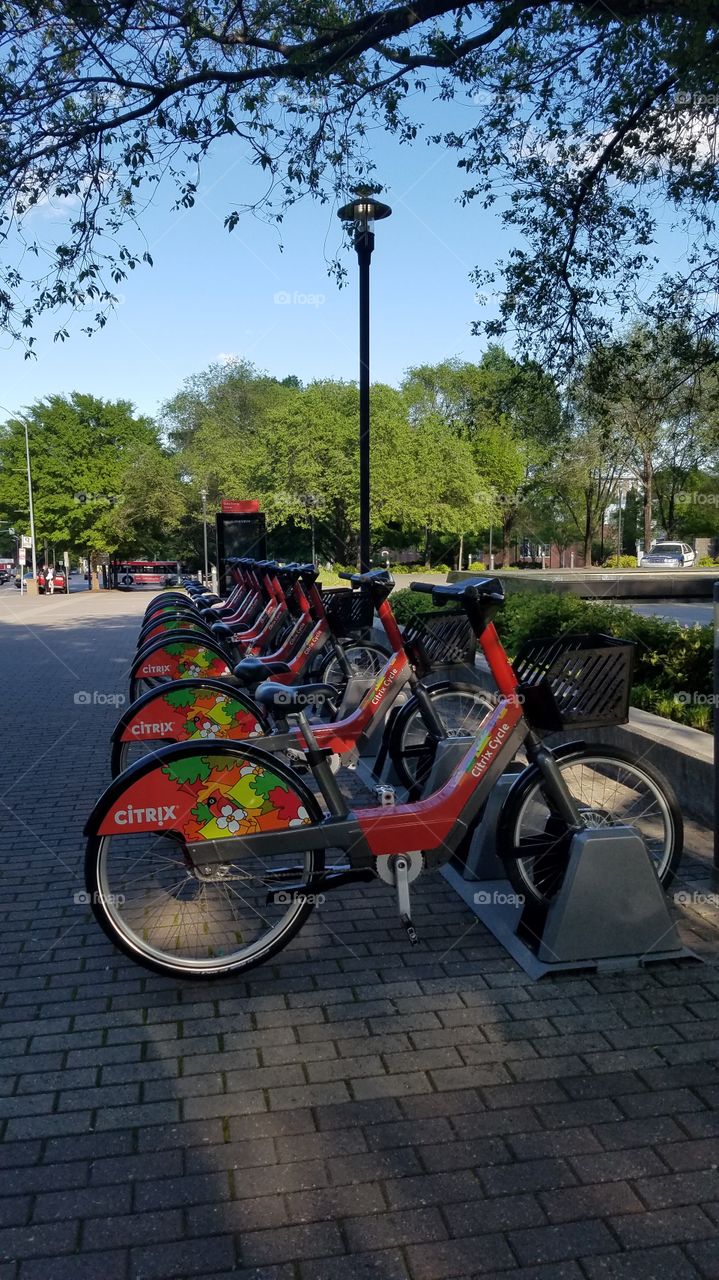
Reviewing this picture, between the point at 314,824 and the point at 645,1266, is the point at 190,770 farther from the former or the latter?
the point at 645,1266

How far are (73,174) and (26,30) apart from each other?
1168 mm

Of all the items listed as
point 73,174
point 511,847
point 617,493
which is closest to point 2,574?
point 617,493

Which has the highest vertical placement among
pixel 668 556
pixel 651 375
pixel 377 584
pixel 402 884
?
pixel 651 375

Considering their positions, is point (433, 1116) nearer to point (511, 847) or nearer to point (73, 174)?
point (511, 847)

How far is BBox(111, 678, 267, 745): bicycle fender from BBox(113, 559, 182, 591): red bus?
47119mm

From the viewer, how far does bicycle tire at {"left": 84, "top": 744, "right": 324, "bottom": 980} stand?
3537mm

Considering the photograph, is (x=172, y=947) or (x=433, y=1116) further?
(x=172, y=947)

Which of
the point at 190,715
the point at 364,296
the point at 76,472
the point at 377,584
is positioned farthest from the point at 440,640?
the point at 76,472

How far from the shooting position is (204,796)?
3598 millimetres

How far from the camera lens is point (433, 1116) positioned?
2.78 m

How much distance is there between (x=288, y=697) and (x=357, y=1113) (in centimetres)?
151

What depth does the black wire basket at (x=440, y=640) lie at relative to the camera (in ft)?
18.2

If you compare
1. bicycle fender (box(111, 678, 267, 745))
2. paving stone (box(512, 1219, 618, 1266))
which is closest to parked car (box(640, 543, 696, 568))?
bicycle fender (box(111, 678, 267, 745))

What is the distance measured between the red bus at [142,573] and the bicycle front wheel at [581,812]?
160ft
